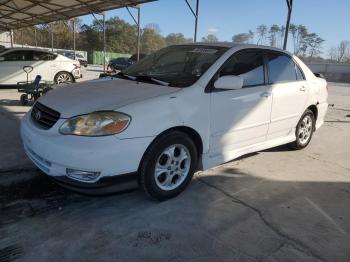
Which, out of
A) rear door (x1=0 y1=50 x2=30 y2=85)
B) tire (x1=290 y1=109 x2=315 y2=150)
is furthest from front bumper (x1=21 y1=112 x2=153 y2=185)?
rear door (x1=0 y1=50 x2=30 y2=85)

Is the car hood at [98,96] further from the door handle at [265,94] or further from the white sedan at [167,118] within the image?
the door handle at [265,94]

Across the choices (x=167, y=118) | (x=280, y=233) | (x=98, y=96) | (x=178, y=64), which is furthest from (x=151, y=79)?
(x=280, y=233)

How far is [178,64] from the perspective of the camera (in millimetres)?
4270

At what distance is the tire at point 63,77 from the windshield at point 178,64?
849 centimetres

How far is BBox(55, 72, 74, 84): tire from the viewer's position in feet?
41.1

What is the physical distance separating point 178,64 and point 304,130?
8.55ft

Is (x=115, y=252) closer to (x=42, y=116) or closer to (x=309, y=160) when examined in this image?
(x=42, y=116)

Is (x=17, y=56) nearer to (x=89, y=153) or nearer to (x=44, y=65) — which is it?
(x=44, y=65)

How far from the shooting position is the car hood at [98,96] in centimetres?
323

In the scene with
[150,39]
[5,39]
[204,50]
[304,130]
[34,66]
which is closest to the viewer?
[204,50]

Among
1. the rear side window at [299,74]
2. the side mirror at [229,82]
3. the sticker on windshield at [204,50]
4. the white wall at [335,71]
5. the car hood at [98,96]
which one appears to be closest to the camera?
the car hood at [98,96]

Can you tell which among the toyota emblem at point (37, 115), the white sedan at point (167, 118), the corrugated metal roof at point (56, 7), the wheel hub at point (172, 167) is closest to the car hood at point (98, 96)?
the white sedan at point (167, 118)

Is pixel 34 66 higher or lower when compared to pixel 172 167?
higher

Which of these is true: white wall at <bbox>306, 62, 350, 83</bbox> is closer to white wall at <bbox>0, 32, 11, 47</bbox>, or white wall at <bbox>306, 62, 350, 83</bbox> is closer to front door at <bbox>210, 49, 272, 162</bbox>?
white wall at <bbox>0, 32, 11, 47</bbox>
